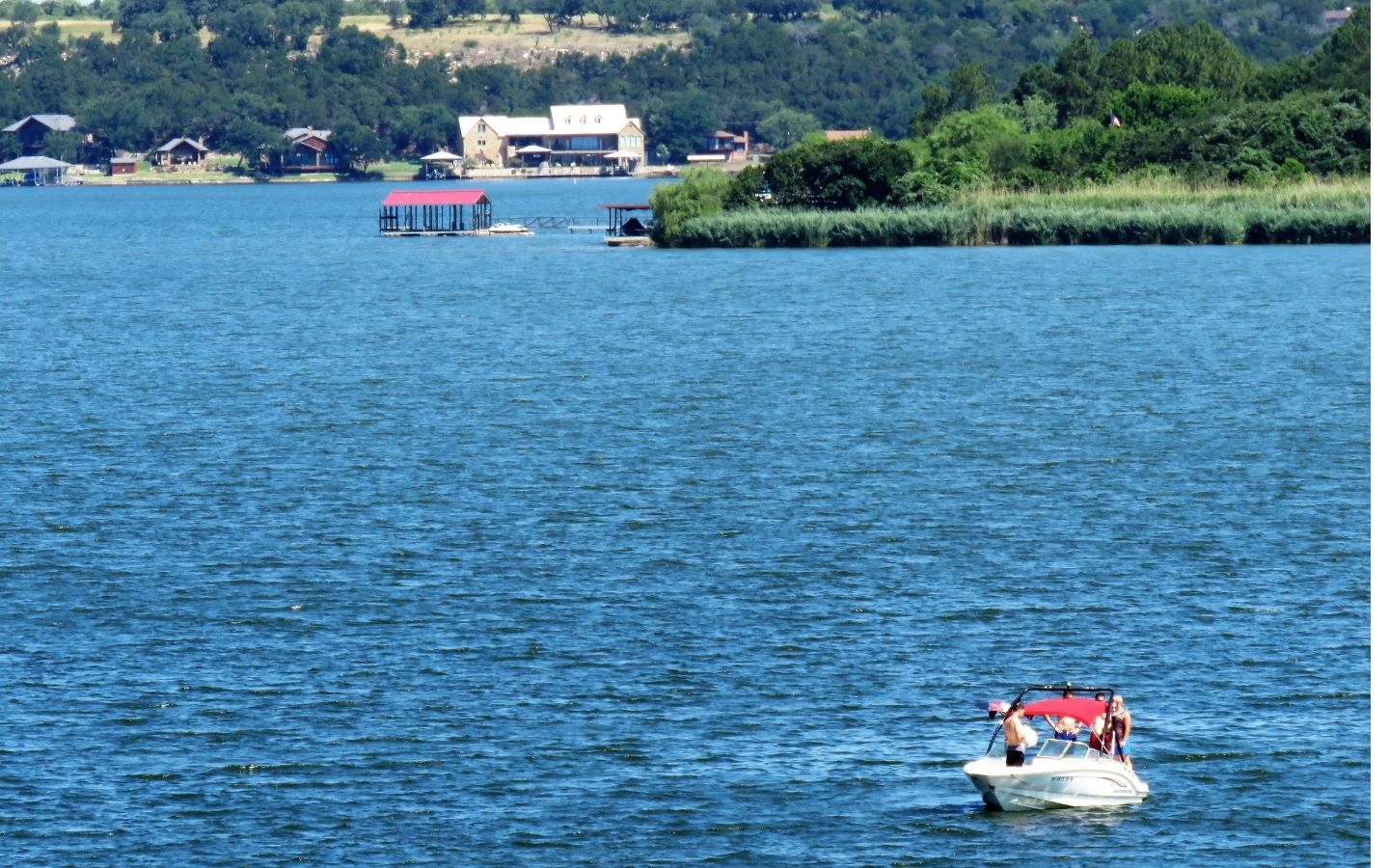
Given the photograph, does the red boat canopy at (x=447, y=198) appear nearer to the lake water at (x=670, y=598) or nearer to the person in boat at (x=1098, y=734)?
the lake water at (x=670, y=598)

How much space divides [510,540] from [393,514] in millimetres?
4733

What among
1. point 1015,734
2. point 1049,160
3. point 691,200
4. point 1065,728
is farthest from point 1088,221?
point 1015,734

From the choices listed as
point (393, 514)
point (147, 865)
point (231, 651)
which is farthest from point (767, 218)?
point (147, 865)

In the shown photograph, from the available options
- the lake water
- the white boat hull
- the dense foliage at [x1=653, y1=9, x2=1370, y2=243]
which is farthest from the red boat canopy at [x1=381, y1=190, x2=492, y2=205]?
the white boat hull

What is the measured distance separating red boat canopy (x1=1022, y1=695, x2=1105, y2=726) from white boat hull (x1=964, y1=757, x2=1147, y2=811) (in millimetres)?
641

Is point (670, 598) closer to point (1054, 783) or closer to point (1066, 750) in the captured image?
point (1066, 750)

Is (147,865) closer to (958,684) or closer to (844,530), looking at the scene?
(958,684)

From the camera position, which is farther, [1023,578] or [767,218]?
[767,218]

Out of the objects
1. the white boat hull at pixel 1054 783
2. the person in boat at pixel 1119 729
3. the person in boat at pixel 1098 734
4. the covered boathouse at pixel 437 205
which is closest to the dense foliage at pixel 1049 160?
the covered boathouse at pixel 437 205

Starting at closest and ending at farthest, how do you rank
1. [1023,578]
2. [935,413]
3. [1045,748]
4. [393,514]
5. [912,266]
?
1. [1045,748]
2. [1023,578]
3. [393,514]
4. [935,413]
5. [912,266]

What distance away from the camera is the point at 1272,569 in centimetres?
4709

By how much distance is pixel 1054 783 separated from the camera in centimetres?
3256

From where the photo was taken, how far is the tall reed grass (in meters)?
145

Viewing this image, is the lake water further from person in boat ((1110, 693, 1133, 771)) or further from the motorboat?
person in boat ((1110, 693, 1133, 771))
